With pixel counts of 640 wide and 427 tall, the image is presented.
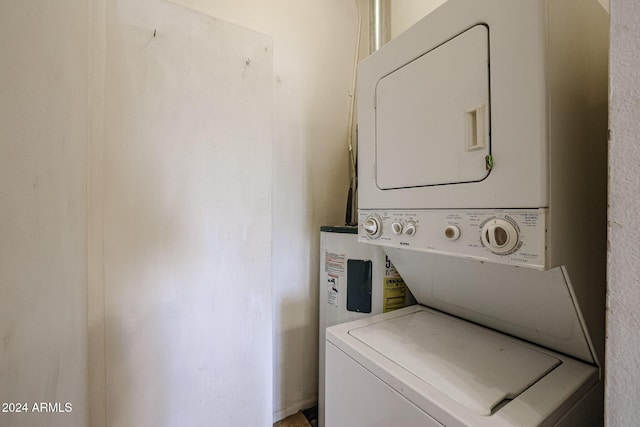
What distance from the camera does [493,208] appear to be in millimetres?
721

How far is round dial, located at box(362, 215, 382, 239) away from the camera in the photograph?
1068 mm

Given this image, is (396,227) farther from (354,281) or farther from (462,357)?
(354,281)

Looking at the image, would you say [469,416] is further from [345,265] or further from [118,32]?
[118,32]

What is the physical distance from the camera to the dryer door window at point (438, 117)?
753 mm

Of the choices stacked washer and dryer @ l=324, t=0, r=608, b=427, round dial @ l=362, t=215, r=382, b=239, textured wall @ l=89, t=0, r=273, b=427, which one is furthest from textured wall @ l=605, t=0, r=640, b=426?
textured wall @ l=89, t=0, r=273, b=427

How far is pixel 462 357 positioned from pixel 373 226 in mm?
555

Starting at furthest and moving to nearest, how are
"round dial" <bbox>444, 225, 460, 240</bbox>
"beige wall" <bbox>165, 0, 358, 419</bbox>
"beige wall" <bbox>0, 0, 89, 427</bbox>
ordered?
"beige wall" <bbox>165, 0, 358, 419</bbox>
"beige wall" <bbox>0, 0, 89, 427</bbox>
"round dial" <bbox>444, 225, 460, 240</bbox>

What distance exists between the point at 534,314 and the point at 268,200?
4.17 feet

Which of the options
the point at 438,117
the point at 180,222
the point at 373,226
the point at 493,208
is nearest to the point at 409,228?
the point at 373,226

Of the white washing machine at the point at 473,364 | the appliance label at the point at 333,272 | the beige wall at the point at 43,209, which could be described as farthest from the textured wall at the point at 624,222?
the beige wall at the point at 43,209

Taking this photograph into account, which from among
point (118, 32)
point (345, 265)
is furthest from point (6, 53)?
point (345, 265)

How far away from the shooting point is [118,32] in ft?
3.76

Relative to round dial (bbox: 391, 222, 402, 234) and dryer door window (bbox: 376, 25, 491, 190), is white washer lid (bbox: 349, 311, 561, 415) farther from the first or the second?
dryer door window (bbox: 376, 25, 491, 190)

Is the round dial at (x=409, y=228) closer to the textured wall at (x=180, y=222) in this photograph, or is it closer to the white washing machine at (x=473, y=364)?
the white washing machine at (x=473, y=364)
